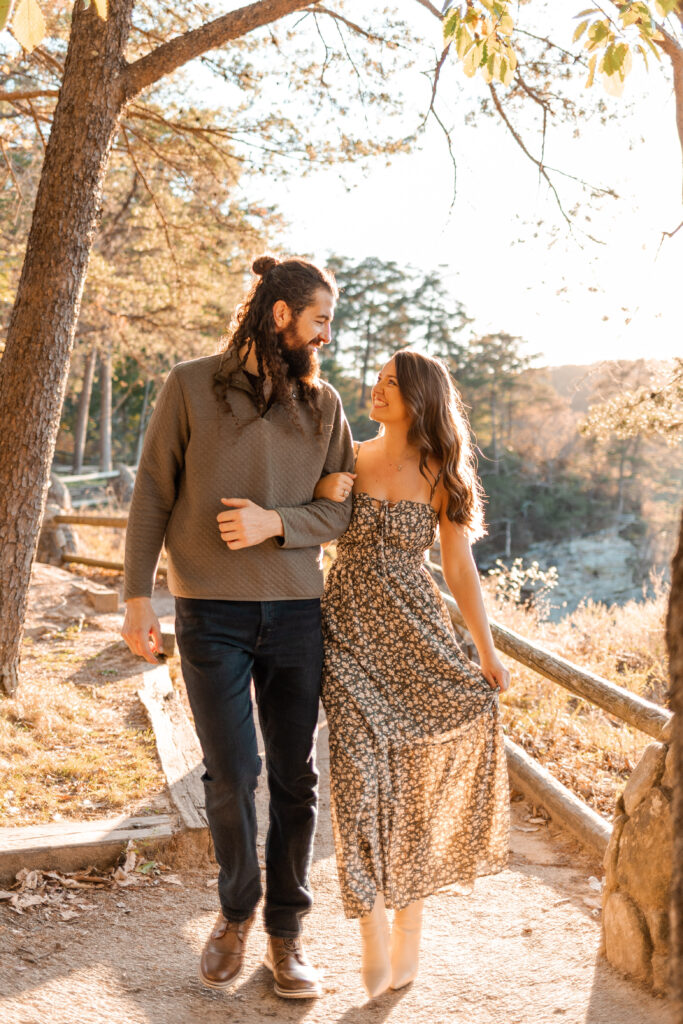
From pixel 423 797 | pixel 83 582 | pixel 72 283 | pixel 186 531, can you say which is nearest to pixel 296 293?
pixel 186 531

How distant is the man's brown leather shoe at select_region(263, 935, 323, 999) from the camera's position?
2592 mm

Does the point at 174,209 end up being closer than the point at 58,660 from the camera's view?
No

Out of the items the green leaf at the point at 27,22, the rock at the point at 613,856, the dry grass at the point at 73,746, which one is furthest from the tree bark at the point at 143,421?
the green leaf at the point at 27,22

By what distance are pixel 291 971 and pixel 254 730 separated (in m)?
0.77

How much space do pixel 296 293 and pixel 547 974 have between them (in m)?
2.34

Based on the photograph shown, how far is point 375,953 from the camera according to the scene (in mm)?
2629

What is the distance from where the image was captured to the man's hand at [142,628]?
257cm

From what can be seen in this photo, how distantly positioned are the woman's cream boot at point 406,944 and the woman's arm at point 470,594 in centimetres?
78

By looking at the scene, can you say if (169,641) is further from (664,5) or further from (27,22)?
(664,5)

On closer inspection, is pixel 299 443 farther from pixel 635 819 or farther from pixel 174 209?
pixel 174 209

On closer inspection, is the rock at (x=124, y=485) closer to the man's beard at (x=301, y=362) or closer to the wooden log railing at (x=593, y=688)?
the wooden log railing at (x=593, y=688)

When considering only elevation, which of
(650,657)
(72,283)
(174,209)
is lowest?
(650,657)

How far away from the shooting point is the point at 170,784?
3.96 metres

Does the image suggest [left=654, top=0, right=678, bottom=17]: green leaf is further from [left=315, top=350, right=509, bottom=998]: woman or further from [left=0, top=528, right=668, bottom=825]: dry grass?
[left=0, top=528, right=668, bottom=825]: dry grass
